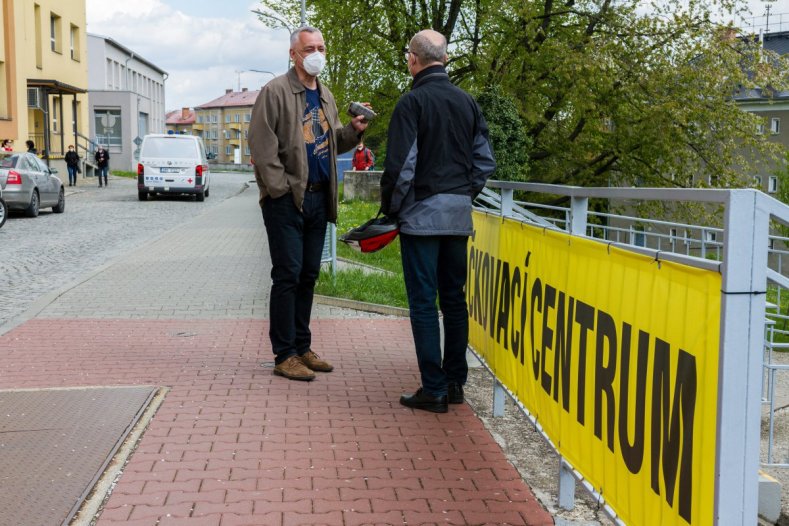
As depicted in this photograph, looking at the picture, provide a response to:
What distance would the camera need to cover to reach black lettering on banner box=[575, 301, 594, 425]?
3449 millimetres

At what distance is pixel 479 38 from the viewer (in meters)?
25.3

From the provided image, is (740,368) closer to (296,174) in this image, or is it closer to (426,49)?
(426,49)

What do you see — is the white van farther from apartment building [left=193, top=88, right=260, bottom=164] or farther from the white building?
apartment building [left=193, top=88, right=260, bottom=164]

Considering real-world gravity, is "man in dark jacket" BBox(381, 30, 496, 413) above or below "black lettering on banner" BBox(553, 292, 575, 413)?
above

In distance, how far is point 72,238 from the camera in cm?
1769

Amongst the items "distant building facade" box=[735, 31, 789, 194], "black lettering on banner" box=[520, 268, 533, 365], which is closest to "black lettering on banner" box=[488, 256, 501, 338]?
"black lettering on banner" box=[520, 268, 533, 365]

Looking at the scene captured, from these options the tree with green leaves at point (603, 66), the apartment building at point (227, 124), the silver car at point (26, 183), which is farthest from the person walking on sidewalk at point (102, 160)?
the apartment building at point (227, 124)

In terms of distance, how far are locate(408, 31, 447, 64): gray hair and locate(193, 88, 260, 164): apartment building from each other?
492 feet

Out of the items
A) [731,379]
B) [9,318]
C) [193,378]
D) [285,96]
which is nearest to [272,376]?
[193,378]

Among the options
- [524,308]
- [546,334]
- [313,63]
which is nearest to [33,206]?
[313,63]

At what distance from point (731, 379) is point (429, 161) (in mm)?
3055

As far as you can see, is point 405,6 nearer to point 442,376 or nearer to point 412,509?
point 442,376

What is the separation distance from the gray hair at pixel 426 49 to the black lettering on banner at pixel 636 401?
2.67m

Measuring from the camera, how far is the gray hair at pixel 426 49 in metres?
5.29
